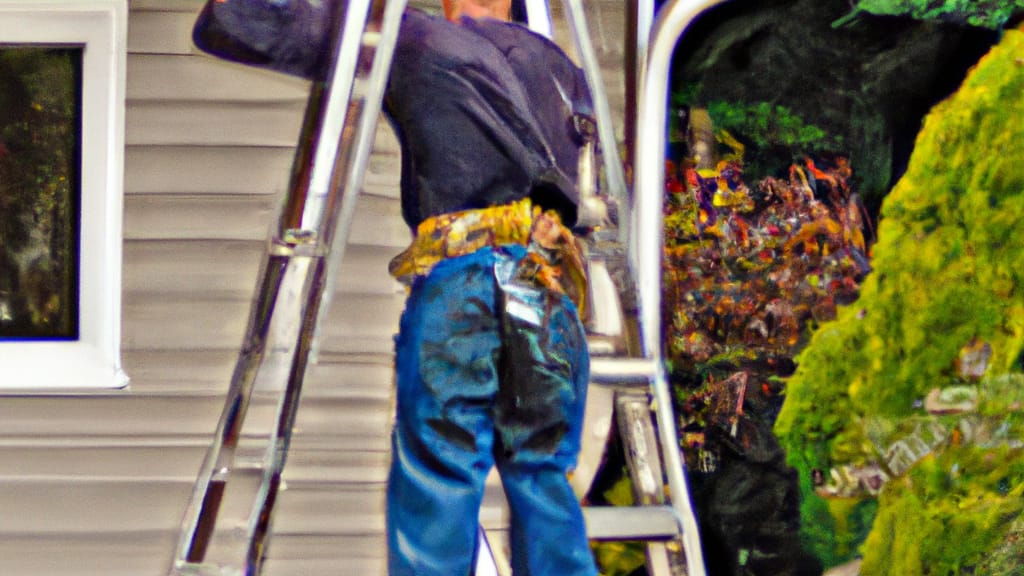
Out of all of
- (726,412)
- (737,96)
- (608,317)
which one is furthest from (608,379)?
(737,96)

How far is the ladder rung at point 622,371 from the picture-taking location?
206 cm

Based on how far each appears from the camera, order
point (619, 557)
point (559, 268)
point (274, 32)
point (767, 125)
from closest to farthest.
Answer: point (274, 32)
point (559, 268)
point (619, 557)
point (767, 125)

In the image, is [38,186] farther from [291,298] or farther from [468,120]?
[468,120]

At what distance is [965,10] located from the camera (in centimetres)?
236

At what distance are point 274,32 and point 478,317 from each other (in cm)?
56

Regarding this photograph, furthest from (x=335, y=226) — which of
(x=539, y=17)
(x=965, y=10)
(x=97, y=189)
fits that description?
(x=965, y=10)

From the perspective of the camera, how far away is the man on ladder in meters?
1.75

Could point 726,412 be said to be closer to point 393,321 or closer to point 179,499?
point 393,321

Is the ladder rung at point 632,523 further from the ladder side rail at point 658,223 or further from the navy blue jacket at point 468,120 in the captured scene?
the navy blue jacket at point 468,120

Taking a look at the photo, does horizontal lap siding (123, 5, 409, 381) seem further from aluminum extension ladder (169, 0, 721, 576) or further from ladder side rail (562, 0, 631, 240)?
ladder side rail (562, 0, 631, 240)

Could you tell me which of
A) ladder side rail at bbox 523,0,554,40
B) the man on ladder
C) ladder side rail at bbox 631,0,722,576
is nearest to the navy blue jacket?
the man on ladder

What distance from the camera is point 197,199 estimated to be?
6.47 ft

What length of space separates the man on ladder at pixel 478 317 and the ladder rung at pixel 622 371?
0.49ft

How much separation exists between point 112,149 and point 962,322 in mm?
1771
